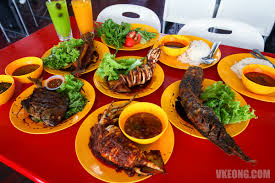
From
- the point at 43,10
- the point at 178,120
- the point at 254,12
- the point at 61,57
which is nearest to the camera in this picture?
the point at 178,120

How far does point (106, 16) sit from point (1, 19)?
488 cm

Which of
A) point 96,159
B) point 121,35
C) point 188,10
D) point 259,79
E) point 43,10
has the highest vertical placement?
point 121,35

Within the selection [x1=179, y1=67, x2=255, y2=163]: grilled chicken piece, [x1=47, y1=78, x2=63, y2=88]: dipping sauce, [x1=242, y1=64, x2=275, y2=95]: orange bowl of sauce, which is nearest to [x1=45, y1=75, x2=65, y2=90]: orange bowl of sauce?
[x1=47, y1=78, x2=63, y2=88]: dipping sauce

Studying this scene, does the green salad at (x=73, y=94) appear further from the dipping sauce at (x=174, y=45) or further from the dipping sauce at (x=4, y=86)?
the dipping sauce at (x=174, y=45)

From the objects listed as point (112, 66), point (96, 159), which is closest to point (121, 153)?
point (96, 159)

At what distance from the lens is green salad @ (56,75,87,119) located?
1.49 metres

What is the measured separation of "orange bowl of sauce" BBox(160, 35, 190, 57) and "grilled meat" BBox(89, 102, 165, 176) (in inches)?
47.1

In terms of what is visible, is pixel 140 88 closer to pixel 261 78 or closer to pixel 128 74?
pixel 128 74

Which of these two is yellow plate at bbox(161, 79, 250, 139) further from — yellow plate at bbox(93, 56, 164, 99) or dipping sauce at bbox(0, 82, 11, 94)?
dipping sauce at bbox(0, 82, 11, 94)

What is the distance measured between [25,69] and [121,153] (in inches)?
56.7

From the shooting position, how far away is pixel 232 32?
2.58 meters

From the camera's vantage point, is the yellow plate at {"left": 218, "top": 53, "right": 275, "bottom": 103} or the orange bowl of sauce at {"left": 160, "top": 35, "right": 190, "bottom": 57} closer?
the yellow plate at {"left": 218, "top": 53, "right": 275, "bottom": 103}

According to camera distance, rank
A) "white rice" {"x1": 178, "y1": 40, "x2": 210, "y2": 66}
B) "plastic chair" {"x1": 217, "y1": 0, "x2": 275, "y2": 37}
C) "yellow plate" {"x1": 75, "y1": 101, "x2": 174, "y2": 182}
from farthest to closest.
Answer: "plastic chair" {"x1": 217, "y1": 0, "x2": 275, "y2": 37} < "white rice" {"x1": 178, "y1": 40, "x2": 210, "y2": 66} < "yellow plate" {"x1": 75, "y1": 101, "x2": 174, "y2": 182}

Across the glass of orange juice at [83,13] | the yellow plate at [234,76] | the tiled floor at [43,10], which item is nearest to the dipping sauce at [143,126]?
the yellow plate at [234,76]
